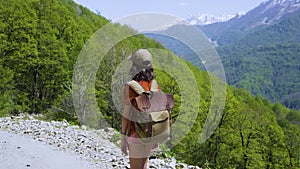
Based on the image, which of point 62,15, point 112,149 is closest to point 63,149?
point 112,149

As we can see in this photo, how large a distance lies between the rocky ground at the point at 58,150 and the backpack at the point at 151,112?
4.17 metres

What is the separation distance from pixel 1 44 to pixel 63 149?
21181mm

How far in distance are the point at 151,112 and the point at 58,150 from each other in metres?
6.98

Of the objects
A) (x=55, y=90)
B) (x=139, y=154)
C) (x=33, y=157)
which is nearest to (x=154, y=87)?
(x=139, y=154)

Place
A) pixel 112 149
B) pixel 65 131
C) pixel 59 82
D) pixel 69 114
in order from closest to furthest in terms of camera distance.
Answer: pixel 112 149
pixel 65 131
pixel 69 114
pixel 59 82

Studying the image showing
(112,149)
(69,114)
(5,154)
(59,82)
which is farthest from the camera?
(59,82)

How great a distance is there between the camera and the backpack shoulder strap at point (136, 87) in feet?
11.6

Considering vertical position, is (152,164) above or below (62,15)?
below

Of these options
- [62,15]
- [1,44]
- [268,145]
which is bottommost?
[268,145]

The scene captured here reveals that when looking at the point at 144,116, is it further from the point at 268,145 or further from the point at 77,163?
the point at 268,145

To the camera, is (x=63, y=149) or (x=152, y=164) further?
(x=63, y=149)

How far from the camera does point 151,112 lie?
3.62 metres

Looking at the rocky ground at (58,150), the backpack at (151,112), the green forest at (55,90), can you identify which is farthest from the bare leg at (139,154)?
the green forest at (55,90)

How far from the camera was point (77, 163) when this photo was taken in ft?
28.3
